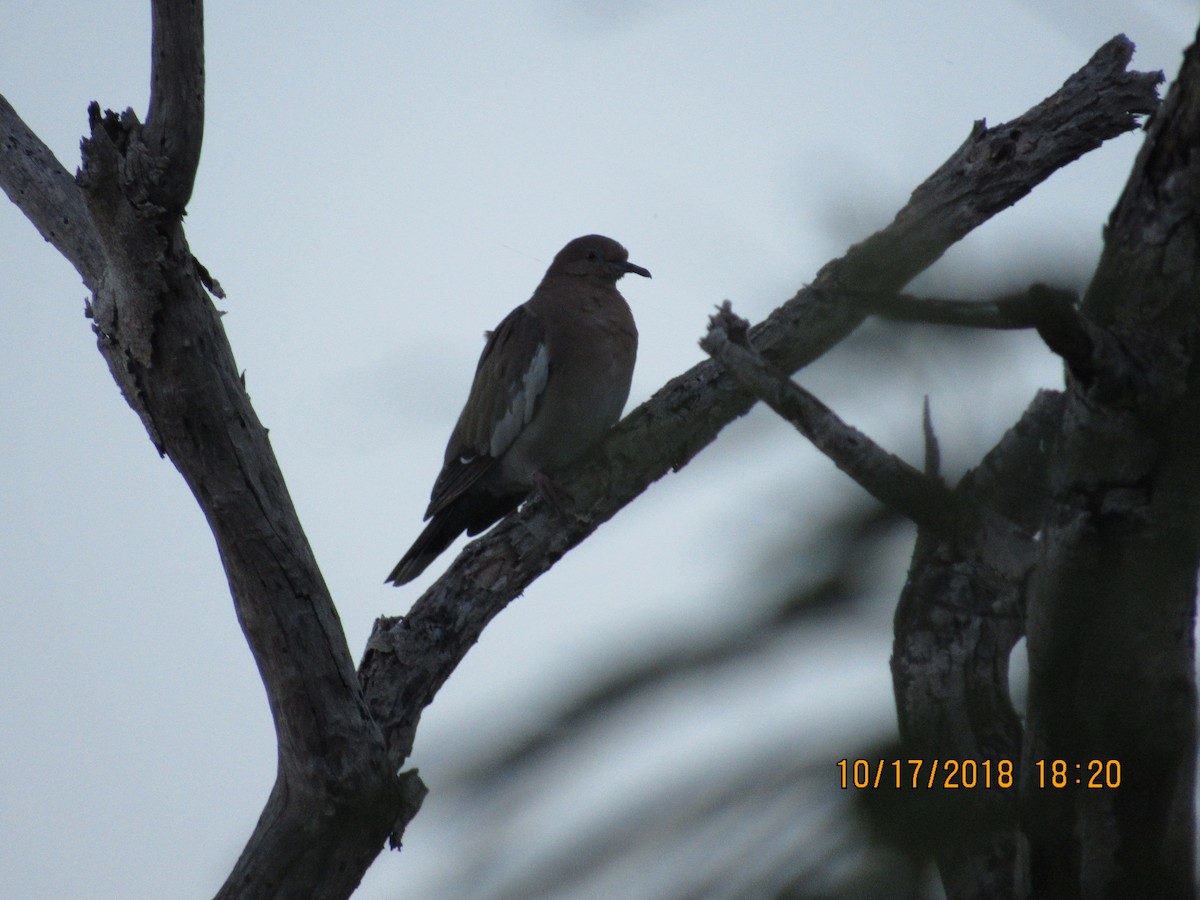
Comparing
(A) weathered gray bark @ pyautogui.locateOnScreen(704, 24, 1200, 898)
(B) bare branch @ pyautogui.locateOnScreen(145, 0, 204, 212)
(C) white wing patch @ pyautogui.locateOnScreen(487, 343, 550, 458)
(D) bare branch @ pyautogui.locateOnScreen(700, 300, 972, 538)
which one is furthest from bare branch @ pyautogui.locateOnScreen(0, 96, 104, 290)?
(A) weathered gray bark @ pyautogui.locateOnScreen(704, 24, 1200, 898)

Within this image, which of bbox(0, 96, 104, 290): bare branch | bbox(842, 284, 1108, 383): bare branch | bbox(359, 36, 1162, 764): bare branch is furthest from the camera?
bbox(359, 36, 1162, 764): bare branch

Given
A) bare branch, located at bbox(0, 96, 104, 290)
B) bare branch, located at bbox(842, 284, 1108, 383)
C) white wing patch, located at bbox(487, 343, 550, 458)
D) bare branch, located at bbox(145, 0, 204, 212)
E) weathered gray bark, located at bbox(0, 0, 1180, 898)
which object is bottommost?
bare branch, located at bbox(842, 284, 1108, 383)

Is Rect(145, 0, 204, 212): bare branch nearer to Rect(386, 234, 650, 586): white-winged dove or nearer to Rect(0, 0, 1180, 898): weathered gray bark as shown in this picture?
Rect(0, 0, 1180, 898): weathered gray bark

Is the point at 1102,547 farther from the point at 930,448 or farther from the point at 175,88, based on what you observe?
the point at 175,88

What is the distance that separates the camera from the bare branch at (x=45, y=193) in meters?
3.05

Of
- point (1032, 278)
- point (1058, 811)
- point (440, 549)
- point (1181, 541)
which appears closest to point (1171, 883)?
point (1058, 811)

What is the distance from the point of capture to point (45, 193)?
322 centimetres

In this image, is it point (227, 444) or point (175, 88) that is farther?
point (227, 444)

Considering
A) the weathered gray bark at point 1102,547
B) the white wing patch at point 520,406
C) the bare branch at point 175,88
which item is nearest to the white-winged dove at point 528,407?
the white wing patch at point 520,406

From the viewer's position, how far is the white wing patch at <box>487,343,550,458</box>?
5008 millimetres

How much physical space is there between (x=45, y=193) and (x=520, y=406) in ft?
7.26

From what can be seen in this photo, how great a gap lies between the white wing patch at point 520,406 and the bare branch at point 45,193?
216 centimetres

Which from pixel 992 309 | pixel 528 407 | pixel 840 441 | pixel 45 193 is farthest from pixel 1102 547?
pixel 528 407

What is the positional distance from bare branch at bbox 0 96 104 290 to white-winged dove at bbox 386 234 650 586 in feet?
6.18
